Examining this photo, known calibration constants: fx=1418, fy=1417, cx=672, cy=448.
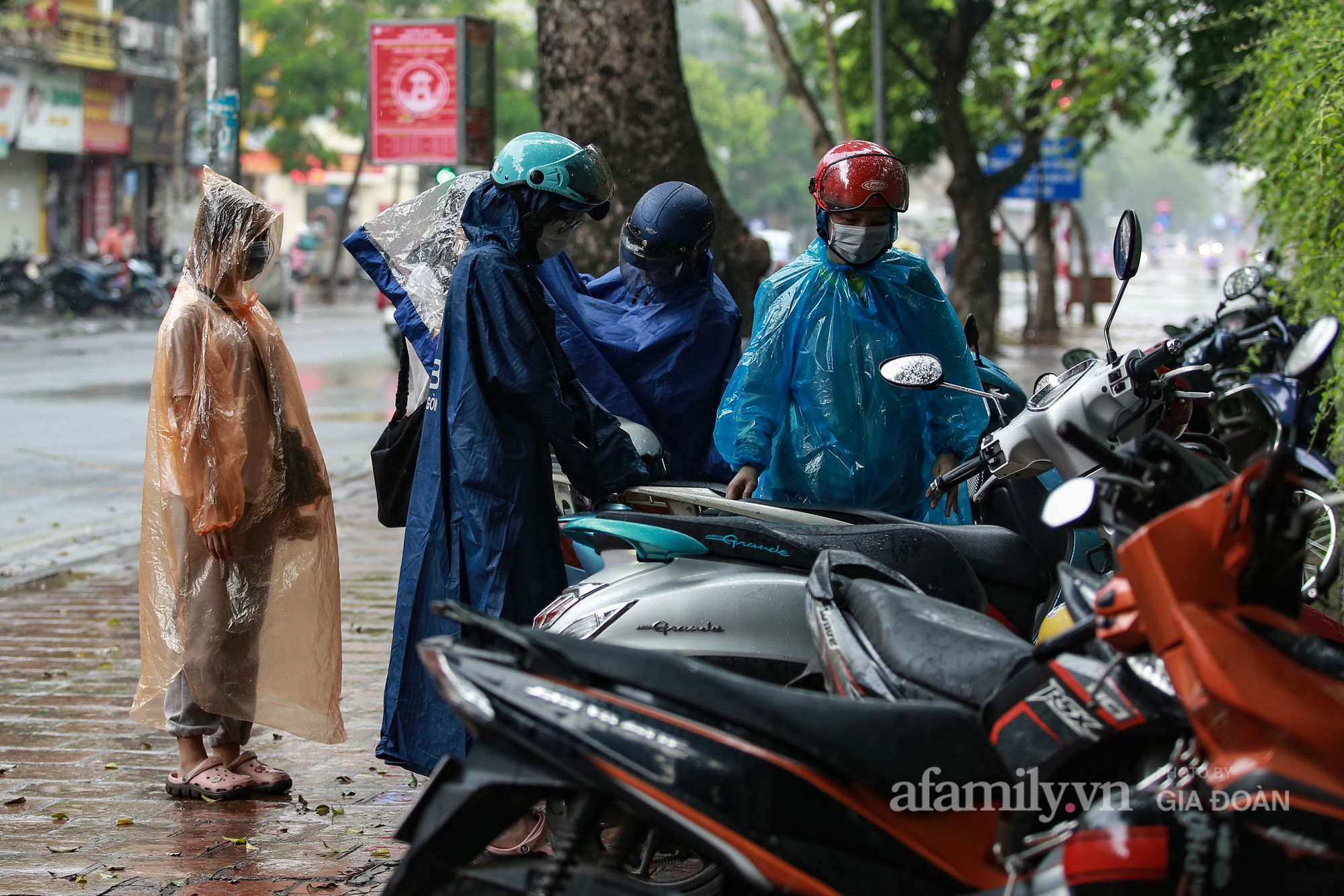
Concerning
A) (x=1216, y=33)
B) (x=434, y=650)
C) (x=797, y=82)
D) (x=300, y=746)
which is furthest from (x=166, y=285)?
(x=434, y=650)

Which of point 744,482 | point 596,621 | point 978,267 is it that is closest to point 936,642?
point 596,621

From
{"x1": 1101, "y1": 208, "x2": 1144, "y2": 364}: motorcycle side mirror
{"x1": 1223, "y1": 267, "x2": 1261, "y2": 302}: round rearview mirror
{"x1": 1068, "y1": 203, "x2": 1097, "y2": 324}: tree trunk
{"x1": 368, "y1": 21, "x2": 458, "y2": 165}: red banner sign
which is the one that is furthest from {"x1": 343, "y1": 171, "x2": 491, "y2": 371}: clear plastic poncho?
{"x1": 1068, "y1": 203, "x2": 1097, "y2": 324}: tree trunk

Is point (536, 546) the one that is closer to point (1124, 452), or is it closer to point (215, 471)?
point (215, 471)

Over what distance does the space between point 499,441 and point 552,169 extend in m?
0.71

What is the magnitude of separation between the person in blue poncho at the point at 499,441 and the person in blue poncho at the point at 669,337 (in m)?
0.71

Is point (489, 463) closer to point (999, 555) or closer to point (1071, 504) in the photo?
point (999, 555)

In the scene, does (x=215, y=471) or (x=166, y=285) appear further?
(x=166, y=285)

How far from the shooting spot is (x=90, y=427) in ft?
41.4

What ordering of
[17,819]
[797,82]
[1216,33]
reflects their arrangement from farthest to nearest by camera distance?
[797,82] < [1216,33] < [17,819]

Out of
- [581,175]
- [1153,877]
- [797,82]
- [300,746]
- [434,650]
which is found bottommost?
[300,746]

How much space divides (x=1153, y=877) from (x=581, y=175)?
2275mm

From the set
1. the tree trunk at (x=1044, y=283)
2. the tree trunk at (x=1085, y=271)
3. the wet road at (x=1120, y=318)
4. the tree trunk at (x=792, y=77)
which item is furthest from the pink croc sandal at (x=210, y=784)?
the tree trunk at (x=1085, y=271)

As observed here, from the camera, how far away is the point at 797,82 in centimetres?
1532

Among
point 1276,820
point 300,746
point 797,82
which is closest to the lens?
point 1276,820
